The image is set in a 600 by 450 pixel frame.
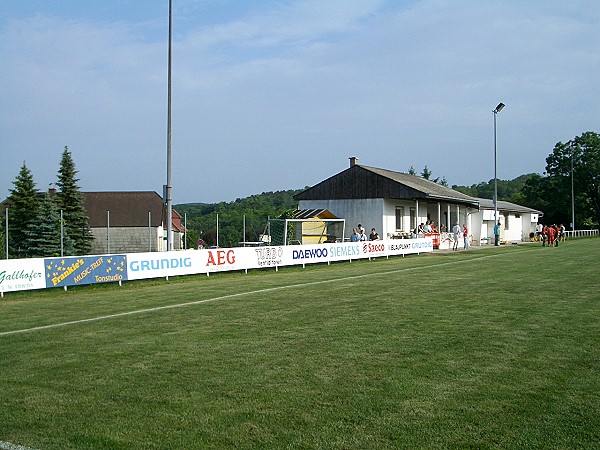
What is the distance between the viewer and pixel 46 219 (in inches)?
1544

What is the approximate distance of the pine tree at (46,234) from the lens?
3797cm

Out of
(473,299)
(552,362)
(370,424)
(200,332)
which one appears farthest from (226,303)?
(370,424)

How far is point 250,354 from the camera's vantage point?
9125 mm

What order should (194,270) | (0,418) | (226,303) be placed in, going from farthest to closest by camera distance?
1. (194,270)
2. (226,303)
3. (0,418)

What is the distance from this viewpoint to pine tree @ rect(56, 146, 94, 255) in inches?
1722

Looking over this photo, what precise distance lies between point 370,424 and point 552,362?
3390mm

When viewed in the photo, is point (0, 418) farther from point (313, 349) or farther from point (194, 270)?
point (194, 270)

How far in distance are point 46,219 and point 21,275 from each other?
2084 cm

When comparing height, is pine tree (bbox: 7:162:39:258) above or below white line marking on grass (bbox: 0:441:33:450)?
above

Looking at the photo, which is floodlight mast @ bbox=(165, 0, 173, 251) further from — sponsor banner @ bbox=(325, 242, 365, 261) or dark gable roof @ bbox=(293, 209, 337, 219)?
dark gable roof @ bbox=(293, 209, 337, 219)

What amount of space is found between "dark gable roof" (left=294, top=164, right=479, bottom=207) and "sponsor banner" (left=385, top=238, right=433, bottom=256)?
347 centimetres

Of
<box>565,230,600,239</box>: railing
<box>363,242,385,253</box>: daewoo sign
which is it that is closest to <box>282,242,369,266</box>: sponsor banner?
<box>363,242,385,253</box>: daewoo sign

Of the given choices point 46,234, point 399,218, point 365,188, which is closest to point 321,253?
point 365,188

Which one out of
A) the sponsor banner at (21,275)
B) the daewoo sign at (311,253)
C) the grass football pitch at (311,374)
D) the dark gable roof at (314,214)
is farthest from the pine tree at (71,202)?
the grass football pitch at (311,374)
